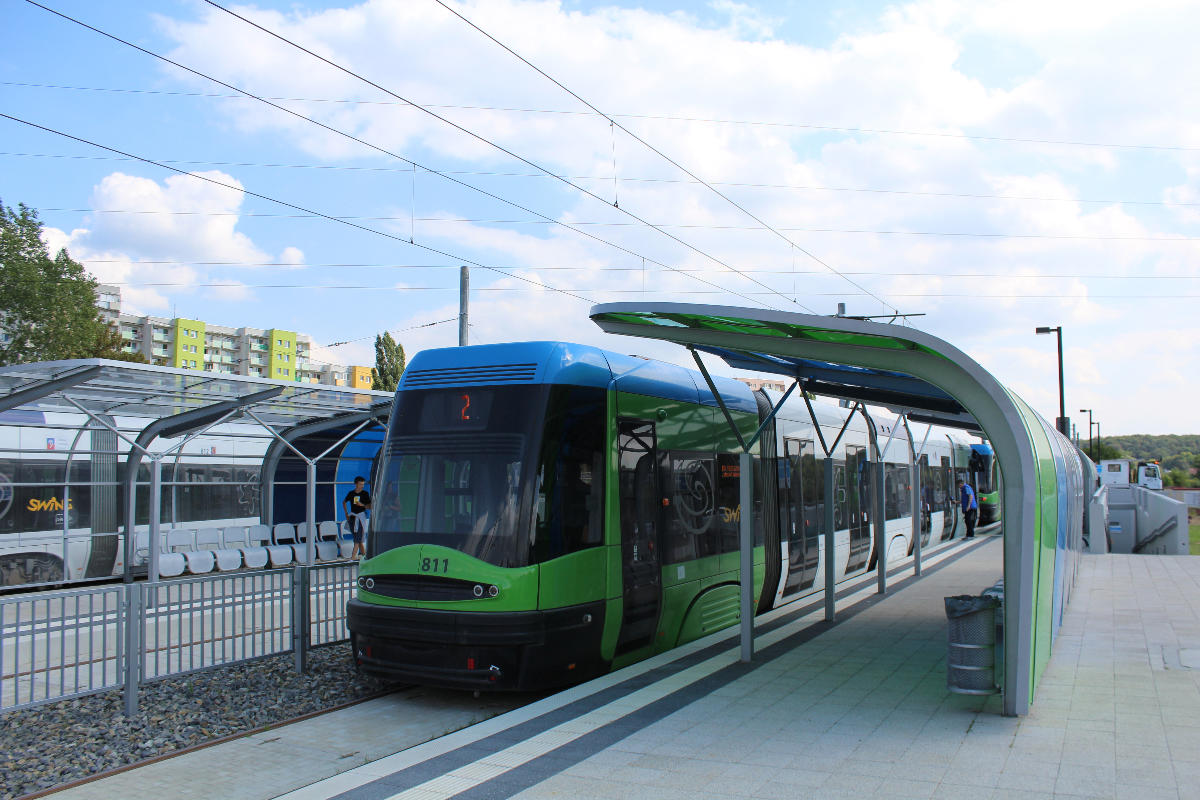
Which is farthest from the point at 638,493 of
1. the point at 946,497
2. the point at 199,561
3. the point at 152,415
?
the point at 946,497

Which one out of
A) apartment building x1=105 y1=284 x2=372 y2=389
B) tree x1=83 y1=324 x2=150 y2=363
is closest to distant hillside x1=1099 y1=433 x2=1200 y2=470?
apartment building x1=105 y1=284 x2=372 y2=389

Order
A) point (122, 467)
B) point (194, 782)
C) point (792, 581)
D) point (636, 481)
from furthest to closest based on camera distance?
point (122, 467), point (792, 581), point (636, 481), point (194, 782)

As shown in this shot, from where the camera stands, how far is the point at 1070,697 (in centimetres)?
719

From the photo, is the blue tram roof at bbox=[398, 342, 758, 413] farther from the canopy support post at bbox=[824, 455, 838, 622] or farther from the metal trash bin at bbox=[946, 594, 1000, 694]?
the metal trash bin at bbox=[946, 594, 1000, 694]

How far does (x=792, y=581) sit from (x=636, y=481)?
16.2ft

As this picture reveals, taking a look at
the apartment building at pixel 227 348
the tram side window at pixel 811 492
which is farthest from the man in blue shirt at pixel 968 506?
the apartment building at pixel 227 348

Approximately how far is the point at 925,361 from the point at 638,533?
127 inches

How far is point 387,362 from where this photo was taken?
58.5 metres

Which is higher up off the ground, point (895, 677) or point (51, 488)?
point (51, 488)

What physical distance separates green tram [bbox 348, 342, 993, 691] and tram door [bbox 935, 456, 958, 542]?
55.1 feet

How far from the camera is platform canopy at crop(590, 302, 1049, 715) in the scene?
20.4 ft

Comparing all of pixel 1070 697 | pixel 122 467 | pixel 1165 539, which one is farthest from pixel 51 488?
pixel 1165 539

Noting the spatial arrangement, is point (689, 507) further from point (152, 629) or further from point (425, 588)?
point (152, 629)

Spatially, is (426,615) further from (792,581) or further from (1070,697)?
(792,581)
